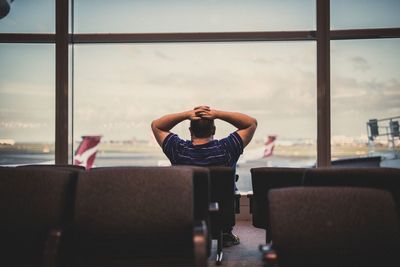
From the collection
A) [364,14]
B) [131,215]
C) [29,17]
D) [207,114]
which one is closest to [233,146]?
[207,114]

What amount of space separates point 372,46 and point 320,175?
3540mm

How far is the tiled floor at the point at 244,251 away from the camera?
2.93 m

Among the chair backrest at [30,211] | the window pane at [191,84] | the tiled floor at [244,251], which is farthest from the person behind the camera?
the window pane at [191,84]

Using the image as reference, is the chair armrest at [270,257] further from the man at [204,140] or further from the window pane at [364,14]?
the window pane at [364,14]

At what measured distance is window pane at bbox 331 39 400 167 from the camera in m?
4.54

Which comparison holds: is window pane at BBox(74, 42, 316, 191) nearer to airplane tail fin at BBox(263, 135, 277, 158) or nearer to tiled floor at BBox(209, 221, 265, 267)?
tiled floor at BBox(209, 221, 265, 267)

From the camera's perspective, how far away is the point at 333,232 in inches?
59.9

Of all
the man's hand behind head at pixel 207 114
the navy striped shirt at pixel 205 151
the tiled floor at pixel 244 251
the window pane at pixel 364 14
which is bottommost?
the tiled floor at pixel 244 251

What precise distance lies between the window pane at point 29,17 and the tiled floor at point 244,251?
→ 307 cm

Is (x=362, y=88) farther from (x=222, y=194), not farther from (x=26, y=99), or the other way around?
(x=26, y=99)

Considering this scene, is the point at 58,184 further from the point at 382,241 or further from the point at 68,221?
the point at 382,241

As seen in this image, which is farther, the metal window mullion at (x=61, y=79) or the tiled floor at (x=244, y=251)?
the metal window mullion at (x=61, y=79)

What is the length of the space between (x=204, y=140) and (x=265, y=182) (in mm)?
657

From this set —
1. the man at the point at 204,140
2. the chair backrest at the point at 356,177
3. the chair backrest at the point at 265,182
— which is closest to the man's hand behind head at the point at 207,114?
the man at the point at 204,140
